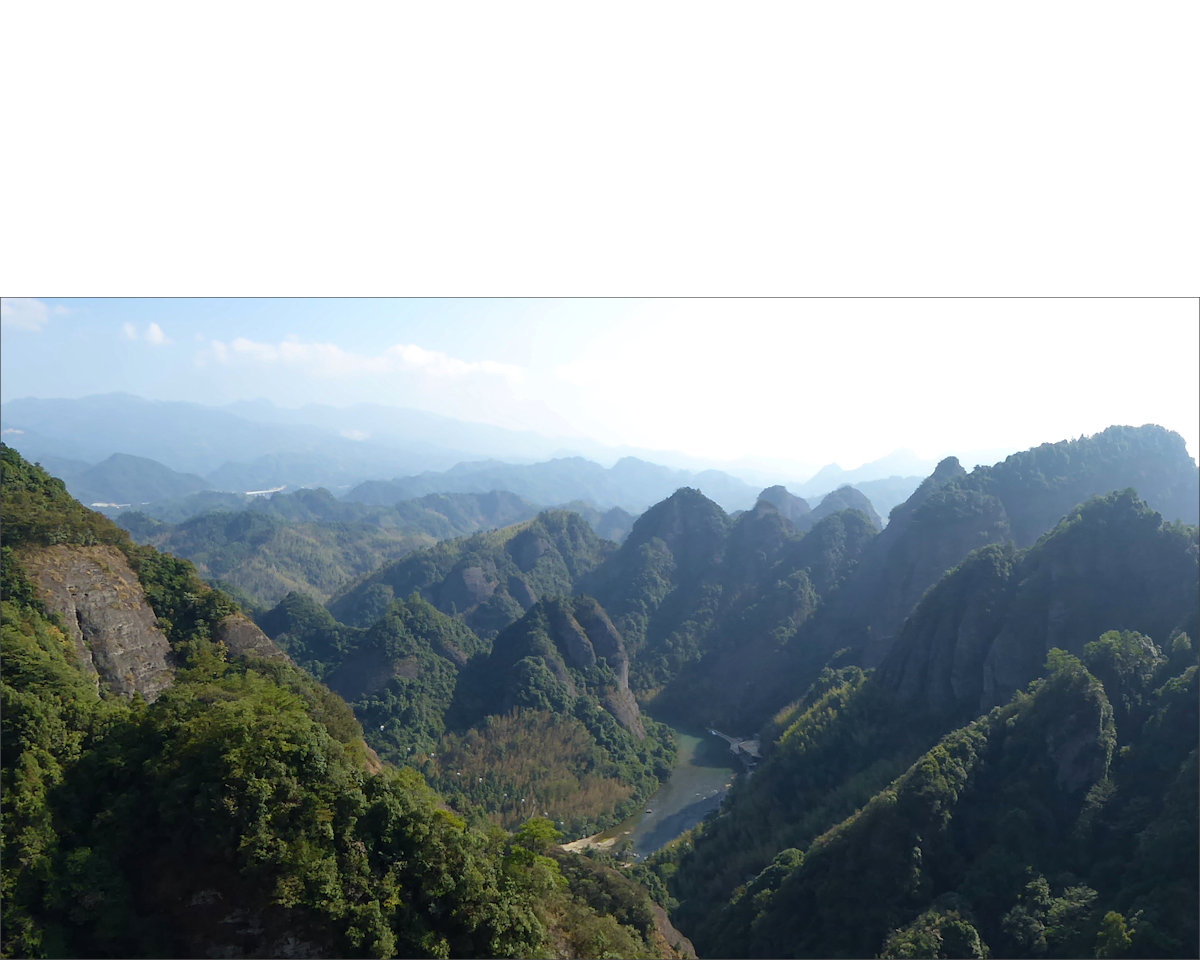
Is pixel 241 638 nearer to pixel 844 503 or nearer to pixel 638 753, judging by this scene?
pixel 638 753

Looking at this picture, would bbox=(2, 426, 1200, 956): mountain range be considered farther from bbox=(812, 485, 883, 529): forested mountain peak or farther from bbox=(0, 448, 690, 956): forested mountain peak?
bbox=(812, 485, 883, 529): forested mountain peak

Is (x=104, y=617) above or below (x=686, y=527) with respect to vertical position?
above

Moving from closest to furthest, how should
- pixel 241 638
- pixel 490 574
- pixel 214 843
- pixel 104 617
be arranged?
pixel 214 843 → pixel 104 617 → pixel 241 638 → pixel 490 574

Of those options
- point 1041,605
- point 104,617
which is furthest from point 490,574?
point 104,617

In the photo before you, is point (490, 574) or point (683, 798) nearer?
point (683, 798)

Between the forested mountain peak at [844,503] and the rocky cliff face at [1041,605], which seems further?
the forested mountain peak at [844,503]

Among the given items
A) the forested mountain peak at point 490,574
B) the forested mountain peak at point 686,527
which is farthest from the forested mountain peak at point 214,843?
the forested mountain peak at point 686,527

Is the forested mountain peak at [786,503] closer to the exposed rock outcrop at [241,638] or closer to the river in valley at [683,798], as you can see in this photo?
the river in valley at [683,798]

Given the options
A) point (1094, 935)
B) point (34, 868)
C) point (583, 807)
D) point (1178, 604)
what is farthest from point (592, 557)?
point (34, 868)

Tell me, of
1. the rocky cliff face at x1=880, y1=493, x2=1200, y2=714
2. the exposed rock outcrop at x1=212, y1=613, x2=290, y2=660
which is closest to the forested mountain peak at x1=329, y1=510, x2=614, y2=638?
the rocky cliff face at x1=880, y1=493, x2=1200, y2=714
